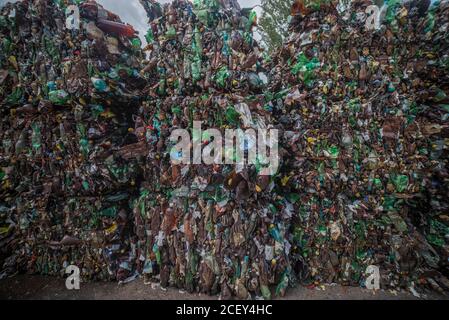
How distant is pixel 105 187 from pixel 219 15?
1.78m

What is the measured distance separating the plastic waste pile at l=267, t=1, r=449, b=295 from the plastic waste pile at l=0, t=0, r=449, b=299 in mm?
11

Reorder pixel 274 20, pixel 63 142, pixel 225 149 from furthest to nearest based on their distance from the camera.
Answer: pixel 274 20 < pixel 63 142 < pixel 225 149

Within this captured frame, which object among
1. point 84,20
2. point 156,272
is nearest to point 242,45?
point 84,20

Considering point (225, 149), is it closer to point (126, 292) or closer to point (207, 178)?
point (207, 178)

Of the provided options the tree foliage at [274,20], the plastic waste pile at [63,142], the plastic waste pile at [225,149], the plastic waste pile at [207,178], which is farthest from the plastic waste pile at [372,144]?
the tree foliage at [274,20]

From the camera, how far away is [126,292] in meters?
1.95

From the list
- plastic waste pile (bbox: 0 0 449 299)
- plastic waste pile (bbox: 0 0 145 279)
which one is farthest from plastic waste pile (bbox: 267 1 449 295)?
plastic waste pile (bbox: 0 0 145 279)

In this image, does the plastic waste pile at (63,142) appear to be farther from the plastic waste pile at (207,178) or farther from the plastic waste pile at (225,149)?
the plastic waste pile at (207,178)

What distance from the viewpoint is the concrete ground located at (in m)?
1.84

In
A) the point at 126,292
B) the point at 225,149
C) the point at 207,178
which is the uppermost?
the point at 225,149

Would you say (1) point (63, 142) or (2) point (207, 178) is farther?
(1) point (63, 142)

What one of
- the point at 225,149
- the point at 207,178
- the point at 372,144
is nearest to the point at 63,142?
the point at 207,178

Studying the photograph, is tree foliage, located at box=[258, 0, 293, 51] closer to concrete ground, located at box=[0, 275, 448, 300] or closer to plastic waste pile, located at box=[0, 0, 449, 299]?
plastic waste pile, located at box=[0, 0, 449, 299]

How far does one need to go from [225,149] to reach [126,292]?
4.73ft
